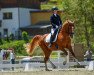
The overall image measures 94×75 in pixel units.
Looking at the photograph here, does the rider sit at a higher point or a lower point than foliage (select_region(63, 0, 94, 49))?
higher

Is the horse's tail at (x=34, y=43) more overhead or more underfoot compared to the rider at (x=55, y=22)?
more underfoot

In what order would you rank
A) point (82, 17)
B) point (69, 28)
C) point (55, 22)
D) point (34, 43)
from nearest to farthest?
point (69, 28) → point (55, 22) → point (34, 43) → point (82, 17)

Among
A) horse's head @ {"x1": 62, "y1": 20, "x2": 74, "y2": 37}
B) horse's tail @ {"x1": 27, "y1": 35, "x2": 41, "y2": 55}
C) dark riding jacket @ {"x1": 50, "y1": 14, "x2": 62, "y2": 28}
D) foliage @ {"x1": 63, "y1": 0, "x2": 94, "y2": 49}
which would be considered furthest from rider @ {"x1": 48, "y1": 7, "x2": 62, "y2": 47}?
foliage @ {"x1": 63, "y1": 0, "x2": 94, "y2": 49}

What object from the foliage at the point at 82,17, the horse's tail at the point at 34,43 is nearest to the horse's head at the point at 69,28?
the horse's tail at the point at 34,43

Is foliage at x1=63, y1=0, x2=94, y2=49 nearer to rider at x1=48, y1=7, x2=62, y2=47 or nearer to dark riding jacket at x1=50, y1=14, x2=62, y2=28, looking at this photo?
rider at x1=48, y1=7, x2=62, y2=47

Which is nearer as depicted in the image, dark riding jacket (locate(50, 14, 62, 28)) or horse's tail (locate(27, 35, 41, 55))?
dark riding jacket (locate(50, 14, 62, 28))

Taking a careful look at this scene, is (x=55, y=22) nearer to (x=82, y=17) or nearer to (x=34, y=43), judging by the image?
(x=34, y=43)

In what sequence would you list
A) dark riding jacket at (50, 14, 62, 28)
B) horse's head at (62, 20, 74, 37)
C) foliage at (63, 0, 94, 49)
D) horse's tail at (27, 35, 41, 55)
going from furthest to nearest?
foliage at (63, 0, 94, 49) → horse's tail at (27, 35, 41, 55) → dark riding jacket at (50, 14, 62, 28) → horse's head at (62, 20, 74, 37)

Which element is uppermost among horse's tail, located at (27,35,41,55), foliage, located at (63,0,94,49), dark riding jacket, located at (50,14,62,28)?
dark riding jacket, located at (50,14,62,28)

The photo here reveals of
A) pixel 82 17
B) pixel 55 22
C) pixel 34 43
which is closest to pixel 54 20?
pixel 55 22

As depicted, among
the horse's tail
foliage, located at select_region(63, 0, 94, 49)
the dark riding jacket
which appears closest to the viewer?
the dark riding jacket

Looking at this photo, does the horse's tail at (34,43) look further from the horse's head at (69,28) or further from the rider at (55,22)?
the horse's head at (69,28)

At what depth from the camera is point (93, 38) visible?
3388cm

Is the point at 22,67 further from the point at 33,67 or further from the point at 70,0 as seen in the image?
the point at 70,0
